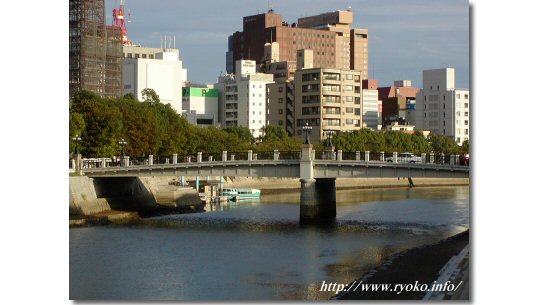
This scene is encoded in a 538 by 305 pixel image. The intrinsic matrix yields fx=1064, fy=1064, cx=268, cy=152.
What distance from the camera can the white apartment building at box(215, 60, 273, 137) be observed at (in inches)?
5625

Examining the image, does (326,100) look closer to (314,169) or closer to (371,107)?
(371,107)

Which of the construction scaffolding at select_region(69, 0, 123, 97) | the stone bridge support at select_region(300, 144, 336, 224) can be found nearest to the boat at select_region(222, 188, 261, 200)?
the stone bridge support at select_region(300, 144, 336, 224)

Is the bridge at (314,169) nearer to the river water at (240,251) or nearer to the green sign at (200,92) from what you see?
the river water at (240,251)

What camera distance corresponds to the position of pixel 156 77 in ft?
440

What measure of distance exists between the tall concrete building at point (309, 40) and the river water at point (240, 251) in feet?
286

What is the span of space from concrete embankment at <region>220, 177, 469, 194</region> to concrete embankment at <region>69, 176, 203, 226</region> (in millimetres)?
17580

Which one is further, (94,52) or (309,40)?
(309,40)

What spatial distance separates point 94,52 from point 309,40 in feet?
183

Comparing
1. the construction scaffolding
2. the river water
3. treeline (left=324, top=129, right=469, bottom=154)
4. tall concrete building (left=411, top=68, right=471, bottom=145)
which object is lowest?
the river water

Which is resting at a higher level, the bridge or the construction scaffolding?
the construction scaffolding

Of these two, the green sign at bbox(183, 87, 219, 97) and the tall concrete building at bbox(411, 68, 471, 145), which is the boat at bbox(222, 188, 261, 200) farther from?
the green sign at bbox(183, 87, 219, 97)

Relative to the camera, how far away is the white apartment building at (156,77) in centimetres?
13225

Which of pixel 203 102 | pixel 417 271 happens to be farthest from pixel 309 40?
pixel 417 271

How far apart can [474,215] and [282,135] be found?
9294 centimetres
